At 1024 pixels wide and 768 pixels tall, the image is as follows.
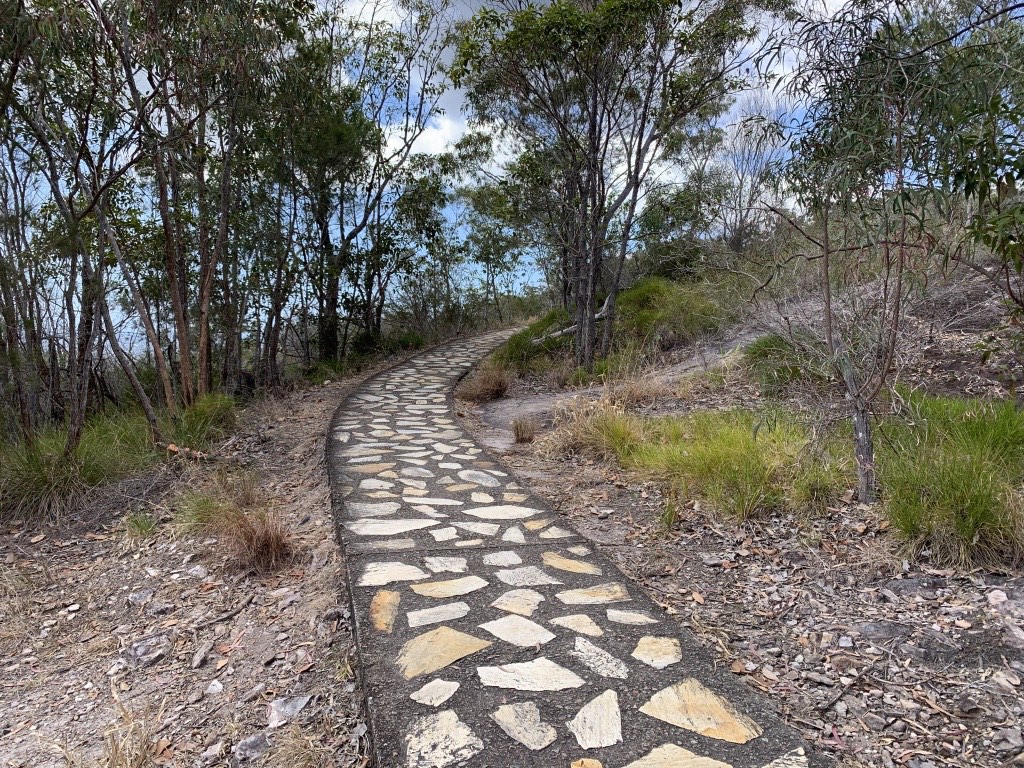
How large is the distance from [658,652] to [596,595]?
487mm

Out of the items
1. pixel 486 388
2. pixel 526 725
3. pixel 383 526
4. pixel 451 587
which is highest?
pixel 486 388

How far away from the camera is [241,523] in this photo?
3.20 meters

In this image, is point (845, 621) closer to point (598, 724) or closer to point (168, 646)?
point (598, 724)

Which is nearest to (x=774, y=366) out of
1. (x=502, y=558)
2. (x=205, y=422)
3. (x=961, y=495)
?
(x=961, y=495)

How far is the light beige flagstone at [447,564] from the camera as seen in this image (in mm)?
2936

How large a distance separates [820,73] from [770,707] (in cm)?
269

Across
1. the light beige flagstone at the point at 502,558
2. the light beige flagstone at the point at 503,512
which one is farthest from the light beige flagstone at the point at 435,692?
the light beige flagstone at the point at 503,512

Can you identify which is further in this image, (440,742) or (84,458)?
(84,458)

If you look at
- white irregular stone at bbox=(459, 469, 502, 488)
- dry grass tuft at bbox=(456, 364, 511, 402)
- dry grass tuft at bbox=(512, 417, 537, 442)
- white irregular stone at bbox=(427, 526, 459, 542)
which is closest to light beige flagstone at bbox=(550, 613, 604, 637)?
white irregular stone at bbox=(427, 526, 459, 542)

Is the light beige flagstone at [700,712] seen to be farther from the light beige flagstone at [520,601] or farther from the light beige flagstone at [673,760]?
the light beige flagstone at [520,601]

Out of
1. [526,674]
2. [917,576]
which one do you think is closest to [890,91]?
[917,576]

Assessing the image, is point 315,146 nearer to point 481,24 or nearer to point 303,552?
point 481,24

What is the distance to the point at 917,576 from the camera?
105 inches

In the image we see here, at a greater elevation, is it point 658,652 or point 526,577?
point 526,577
